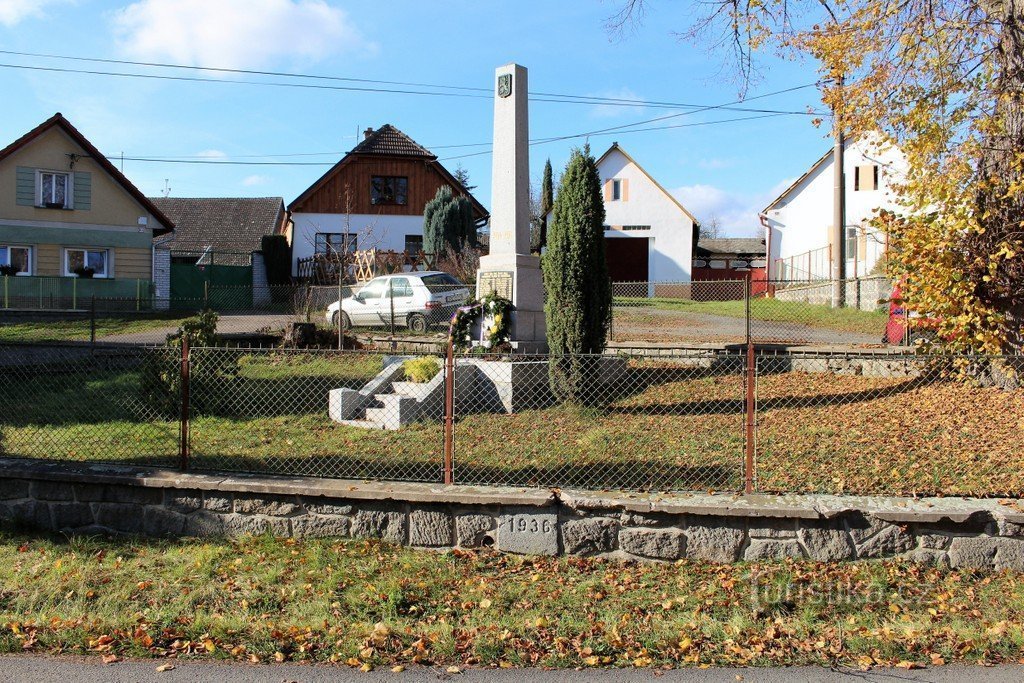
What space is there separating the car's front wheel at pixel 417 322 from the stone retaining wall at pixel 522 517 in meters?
11.1

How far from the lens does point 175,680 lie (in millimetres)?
4188

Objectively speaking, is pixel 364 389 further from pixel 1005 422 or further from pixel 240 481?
pixel 1005 422

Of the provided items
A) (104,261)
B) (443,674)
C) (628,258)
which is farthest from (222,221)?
(443,674)

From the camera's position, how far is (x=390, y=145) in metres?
37.2

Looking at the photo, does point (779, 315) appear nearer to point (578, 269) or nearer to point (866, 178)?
point (578, 269)

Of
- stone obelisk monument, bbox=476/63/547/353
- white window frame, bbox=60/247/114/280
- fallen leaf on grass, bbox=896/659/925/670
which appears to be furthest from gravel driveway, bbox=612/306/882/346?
white window frame, bbox=60/247/114/280

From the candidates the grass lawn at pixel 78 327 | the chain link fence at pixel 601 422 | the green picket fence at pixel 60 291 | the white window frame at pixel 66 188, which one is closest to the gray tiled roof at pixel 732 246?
the green picket fence at pixel 60 291

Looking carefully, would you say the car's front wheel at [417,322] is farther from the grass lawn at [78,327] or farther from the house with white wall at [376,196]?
the house with white wall at [376,196]

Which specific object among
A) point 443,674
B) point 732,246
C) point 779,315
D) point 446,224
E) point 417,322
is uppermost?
point 732,246

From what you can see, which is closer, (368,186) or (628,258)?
(368,186)

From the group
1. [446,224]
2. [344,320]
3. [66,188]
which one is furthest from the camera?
[446,224]

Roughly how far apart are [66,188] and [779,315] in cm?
2271

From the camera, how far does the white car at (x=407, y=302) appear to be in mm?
17734

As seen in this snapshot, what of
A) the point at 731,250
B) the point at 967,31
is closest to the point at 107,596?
the point at 967,31
